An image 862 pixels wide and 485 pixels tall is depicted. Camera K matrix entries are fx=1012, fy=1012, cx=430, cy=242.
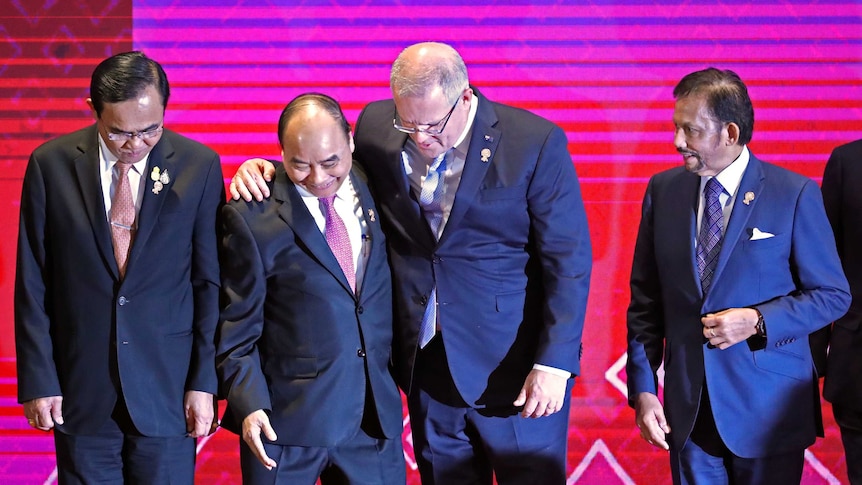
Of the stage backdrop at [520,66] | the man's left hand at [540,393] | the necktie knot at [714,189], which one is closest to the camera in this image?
the man's left hand at [540,393]

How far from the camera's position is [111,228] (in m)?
2.58

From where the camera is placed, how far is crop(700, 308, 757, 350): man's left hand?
2.53m

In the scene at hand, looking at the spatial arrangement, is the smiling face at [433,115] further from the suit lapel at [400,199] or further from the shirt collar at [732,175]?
the shirt collar at [732,175]

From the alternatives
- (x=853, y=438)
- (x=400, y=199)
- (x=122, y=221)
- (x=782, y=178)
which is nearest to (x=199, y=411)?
(x=122, y=221)

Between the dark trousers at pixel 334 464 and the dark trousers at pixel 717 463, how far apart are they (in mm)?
756

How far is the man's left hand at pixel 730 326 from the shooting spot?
8.29ft

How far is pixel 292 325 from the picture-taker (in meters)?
2.55

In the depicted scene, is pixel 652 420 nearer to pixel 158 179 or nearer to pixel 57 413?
pixel 158 179

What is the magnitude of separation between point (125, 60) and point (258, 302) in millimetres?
695

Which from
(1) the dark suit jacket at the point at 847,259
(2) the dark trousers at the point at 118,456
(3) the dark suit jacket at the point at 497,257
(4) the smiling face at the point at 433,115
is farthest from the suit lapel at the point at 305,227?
(1) the dark suit jacket at the point at 847,259

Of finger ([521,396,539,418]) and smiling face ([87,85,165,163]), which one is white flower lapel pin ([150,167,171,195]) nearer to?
smiling face ([87,85,165,163])

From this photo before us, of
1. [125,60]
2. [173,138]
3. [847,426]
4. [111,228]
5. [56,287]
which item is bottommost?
[847,426]

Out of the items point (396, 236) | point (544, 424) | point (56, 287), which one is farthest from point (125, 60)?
point (544, 424)

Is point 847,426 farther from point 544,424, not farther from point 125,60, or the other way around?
point 125,60
